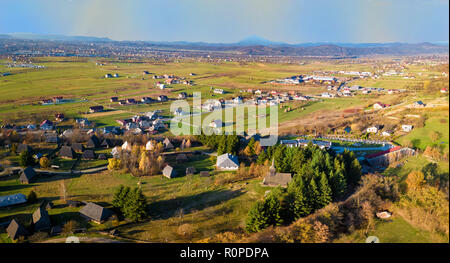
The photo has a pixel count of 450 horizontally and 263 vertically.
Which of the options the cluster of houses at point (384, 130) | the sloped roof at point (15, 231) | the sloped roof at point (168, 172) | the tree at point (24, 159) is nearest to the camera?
the sloped roof at point (15, 231)

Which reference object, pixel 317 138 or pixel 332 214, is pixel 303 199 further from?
pixel 317 138

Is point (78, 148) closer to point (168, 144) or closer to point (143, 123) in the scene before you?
point (168, 144)

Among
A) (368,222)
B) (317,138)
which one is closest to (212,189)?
(368,222)

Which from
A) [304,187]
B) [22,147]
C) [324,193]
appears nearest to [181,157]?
[304,187]

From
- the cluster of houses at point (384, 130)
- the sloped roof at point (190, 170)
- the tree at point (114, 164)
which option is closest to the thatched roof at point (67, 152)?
the tree at point (114, 164)

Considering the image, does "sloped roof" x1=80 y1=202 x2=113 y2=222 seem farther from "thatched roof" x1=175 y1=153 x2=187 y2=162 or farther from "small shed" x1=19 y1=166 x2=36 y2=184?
"thatched roof" x1=175 y1=153 x2=187 y2=162

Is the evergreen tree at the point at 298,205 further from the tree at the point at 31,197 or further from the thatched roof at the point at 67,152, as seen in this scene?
the thatched roof at the point at 67,152
